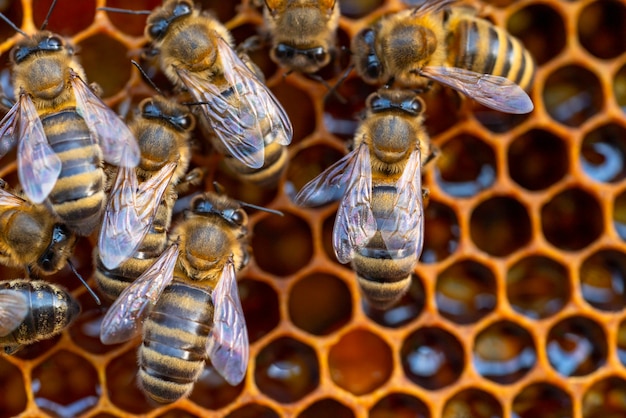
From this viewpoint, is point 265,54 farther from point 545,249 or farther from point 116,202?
point 545,249

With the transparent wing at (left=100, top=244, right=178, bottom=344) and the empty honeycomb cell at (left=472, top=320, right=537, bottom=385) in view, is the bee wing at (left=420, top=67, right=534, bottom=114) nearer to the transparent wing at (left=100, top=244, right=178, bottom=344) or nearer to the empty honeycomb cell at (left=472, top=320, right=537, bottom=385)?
the empty honeycomb cell at (left=472, top=320, right=537, bottom=385)

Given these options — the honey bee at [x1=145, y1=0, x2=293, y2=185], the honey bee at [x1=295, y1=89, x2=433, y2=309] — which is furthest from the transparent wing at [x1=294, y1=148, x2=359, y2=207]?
the honey bee at [x1=145, y1=0, x2=293, y2=185]

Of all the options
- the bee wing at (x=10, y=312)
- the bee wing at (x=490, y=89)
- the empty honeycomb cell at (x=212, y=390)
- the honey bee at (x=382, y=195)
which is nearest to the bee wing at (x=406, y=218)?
the honey bee at (x=382, y=195)

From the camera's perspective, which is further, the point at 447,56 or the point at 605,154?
the point at 605,154

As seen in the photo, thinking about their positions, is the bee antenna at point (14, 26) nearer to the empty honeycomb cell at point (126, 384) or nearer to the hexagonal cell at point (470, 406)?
the empty honeycomb cell at point (126, 384)

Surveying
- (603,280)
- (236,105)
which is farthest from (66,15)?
(603,280)

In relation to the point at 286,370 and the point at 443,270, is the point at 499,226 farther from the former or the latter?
the point at 286,370

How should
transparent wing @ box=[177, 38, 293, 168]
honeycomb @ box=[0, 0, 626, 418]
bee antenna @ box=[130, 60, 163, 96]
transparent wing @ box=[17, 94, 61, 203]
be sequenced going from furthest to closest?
honeycomb @ box=[0, 0, 626, 418], bee antenna @ box=[130, 60, 163, 96], transparent wing @ box=[177, 38, 293, 168], transparent wing @ box=[17, 94, 61, 203]
